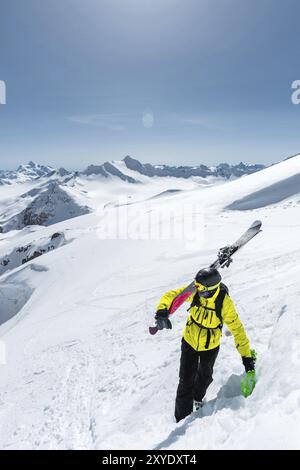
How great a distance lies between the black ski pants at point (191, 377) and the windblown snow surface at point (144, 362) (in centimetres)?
26

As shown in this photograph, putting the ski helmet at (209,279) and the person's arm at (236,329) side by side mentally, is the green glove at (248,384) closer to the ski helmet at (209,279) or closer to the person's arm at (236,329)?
the person's arm at (236,329)

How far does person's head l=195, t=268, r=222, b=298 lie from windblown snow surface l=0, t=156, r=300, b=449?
1.58 m

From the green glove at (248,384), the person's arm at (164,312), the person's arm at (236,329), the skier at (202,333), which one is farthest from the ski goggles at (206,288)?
the green glove at (248,384)

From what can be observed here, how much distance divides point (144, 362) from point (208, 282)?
4938mm

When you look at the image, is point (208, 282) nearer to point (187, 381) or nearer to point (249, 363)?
point (249, 363)

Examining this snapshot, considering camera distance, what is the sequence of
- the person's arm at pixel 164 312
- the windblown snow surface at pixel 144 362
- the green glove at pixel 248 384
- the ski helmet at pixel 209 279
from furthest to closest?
the person's arm at pixel 164 312 < the ski helmet at pixel 209 279 < the green glove at pixel 248 384 < the windblown snow surface at pixel 144 362

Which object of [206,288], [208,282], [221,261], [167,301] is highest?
[208,282]

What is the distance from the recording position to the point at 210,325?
20.0 ft

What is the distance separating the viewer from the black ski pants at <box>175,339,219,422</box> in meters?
6.30

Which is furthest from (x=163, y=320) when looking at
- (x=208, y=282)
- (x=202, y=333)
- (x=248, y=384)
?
(x=248, y=384)

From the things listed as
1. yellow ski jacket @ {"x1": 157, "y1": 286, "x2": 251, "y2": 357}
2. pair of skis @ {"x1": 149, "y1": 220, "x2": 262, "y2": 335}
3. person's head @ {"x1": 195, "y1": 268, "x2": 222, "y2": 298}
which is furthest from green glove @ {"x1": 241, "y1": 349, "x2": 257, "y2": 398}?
pair of skis @ {"x1": 149, "y1": 220, "x2": 262, "y2": 335}

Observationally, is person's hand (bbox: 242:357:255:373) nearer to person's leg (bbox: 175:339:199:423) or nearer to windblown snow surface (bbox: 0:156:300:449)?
windblown snow surface (bbox: 0:156:300:449)

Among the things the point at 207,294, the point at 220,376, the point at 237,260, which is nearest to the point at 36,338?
the point at 237,260

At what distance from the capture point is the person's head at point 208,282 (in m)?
5.76
